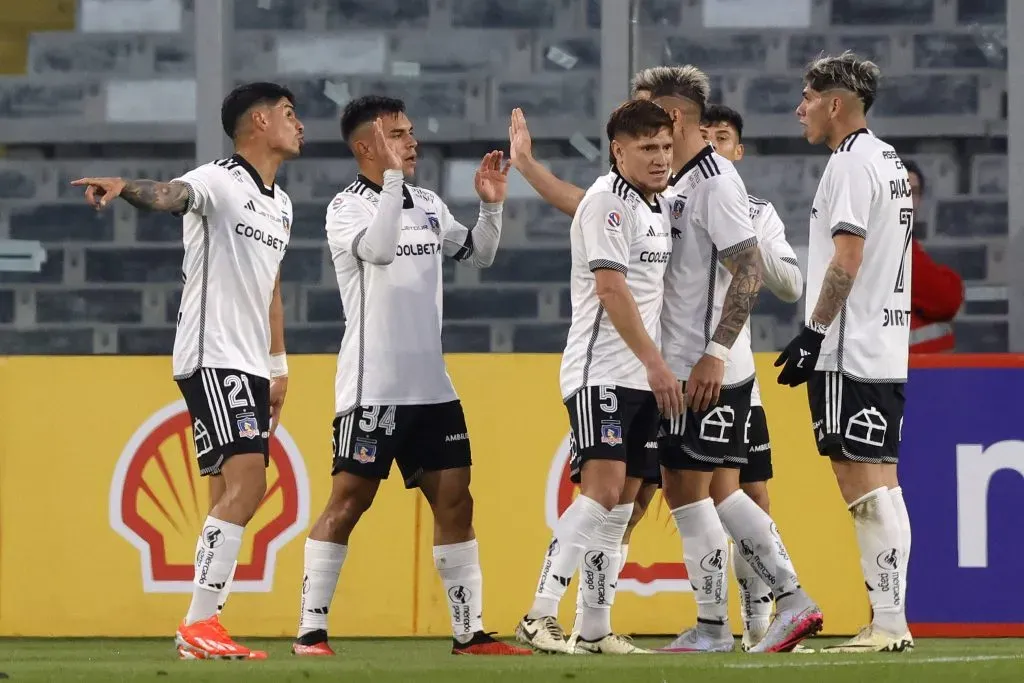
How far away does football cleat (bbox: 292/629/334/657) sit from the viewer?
236 inches

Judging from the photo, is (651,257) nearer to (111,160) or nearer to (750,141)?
(750,141)

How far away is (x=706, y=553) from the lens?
5930 mm

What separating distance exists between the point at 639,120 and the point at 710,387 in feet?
2.96

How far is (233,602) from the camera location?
751 cm

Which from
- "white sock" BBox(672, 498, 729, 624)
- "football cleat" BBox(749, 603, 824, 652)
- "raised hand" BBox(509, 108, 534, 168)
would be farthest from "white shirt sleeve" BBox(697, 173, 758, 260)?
"football cleat" BBox(749, 603, 824, 652)

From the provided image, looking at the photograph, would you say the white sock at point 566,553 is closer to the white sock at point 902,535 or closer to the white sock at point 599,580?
the white sock at point 599,580

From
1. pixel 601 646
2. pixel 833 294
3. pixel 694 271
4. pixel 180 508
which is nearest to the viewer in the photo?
pixel 833 294

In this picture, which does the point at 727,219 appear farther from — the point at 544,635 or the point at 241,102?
the point at 241,102

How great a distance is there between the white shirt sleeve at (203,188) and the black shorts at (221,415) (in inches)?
21.2

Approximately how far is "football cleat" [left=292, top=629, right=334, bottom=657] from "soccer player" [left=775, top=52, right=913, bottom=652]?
1735 mm

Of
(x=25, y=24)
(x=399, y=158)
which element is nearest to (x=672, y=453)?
(x=399, y=158)

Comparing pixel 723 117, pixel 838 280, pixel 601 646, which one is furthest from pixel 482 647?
pixel 723 117

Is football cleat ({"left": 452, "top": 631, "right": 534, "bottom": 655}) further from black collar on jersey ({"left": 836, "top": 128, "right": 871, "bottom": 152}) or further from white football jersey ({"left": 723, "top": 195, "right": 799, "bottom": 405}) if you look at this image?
black collar on jersey ({"left": 836, "top": 128, "right": 871, "bottom": 152})

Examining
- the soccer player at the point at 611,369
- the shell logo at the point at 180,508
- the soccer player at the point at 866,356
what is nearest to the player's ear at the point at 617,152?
the soccer player at the point at 611,369
